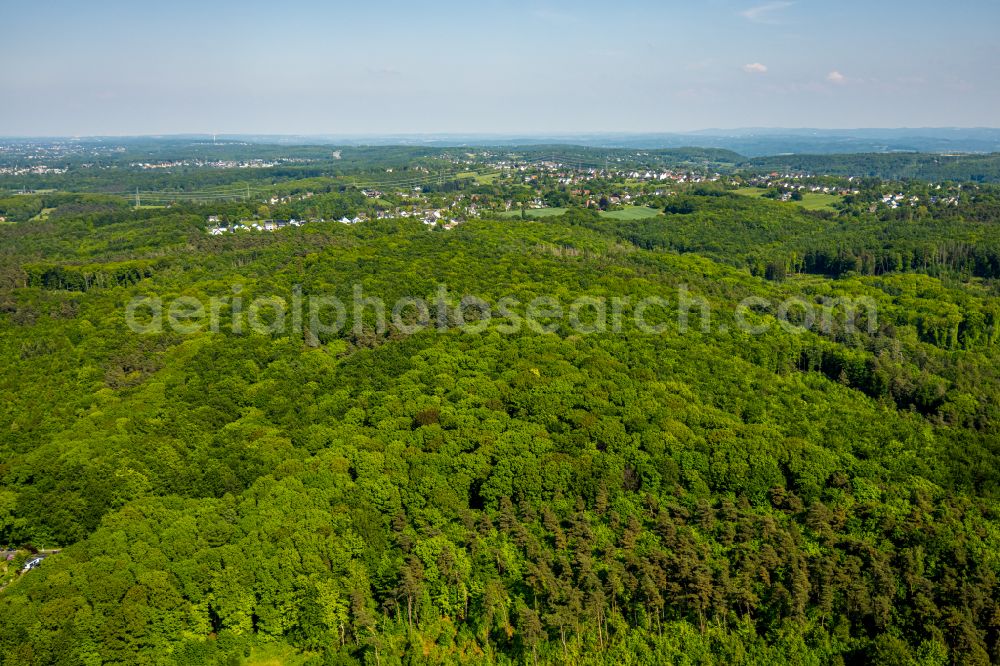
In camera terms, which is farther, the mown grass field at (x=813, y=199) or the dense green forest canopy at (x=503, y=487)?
the mown grass field at (x=813, y=199)

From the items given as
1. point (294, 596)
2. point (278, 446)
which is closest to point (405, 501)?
point (294, 596)

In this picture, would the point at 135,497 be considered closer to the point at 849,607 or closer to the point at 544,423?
the point at 544,423

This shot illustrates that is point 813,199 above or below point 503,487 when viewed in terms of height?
above

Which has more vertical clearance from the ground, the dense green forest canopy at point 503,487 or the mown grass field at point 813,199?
the mown grass field at point 813,199

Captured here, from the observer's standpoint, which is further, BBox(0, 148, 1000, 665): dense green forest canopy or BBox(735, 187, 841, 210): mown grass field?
BBox(735, 187, 841, 210): mown grass field

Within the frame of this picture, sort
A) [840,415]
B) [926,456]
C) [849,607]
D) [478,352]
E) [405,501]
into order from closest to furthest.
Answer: [849,607]
[405,501]
[926,456]
[840,415]
[478,352]

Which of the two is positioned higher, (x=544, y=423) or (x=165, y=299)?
(x=165, y=299)

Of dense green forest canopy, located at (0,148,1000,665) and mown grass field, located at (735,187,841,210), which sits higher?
mown grass field, located at (735,187,841,210)

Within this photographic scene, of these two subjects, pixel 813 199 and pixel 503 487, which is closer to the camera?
pixel 503 487
